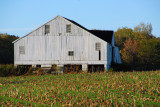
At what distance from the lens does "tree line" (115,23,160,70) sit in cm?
6393

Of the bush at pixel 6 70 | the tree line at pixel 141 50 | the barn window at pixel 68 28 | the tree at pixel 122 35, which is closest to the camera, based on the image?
the bush at pixel 6 70

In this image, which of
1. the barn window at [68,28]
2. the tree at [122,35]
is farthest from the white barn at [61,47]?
the tree at [122,35]

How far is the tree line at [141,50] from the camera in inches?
2517

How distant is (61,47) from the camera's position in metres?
41.8

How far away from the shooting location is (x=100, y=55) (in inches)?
1628

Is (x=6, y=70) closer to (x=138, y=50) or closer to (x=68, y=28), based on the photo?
(x=68, y=28)

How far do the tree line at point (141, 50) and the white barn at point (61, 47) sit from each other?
1494 cm

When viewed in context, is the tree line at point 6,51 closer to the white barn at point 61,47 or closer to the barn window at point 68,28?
the white barn at point 61,47

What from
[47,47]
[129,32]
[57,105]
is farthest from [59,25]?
[129,32]

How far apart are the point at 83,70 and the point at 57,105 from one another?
26.6m

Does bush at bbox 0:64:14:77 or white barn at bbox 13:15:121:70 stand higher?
white barn at bbox 13:15:121:70

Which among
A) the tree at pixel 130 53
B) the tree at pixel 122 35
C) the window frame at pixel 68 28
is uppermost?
the tree at pixel 122 35

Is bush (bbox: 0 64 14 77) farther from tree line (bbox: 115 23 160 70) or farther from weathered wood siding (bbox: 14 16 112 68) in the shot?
tree line (bbox: 115 23 160 70)

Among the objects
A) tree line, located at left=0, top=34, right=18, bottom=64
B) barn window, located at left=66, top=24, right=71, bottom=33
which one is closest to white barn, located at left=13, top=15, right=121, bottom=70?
barn window, located at left=66, top=24, right=71, bottom=33
